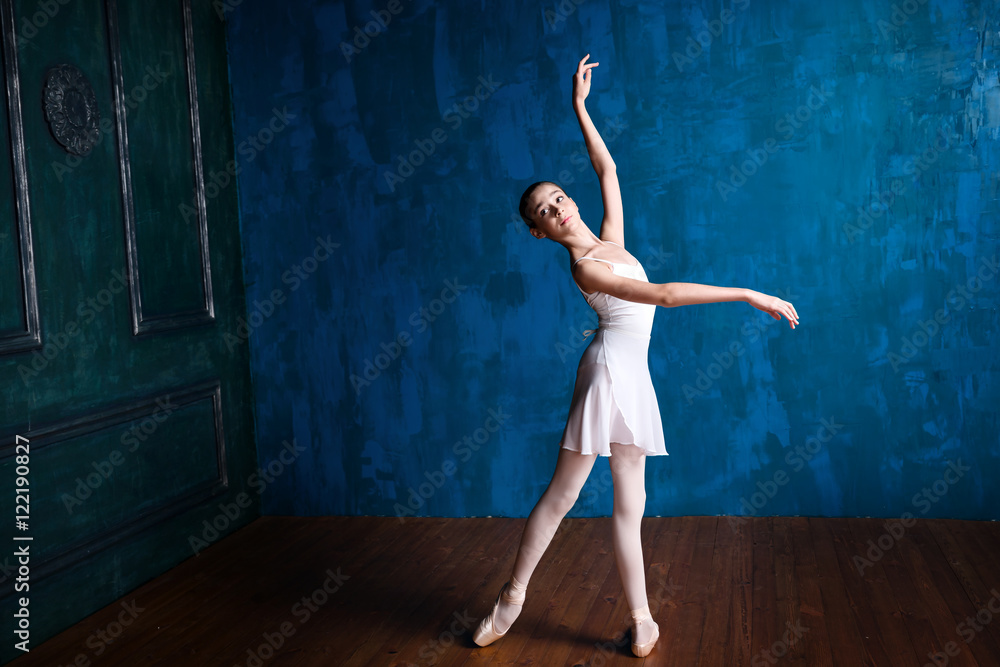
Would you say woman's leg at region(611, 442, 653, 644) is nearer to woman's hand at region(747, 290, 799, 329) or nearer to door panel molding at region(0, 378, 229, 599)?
woman's hand at region(747, 290, 799, 329)

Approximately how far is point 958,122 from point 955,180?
9.6 inches

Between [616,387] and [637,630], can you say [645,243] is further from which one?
[637,630]

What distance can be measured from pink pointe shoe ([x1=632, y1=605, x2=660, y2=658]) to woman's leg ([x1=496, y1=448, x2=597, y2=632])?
0.36m

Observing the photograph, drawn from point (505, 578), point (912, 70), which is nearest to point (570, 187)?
point (912, 70)

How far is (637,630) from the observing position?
101 inches

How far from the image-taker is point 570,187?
3832mm

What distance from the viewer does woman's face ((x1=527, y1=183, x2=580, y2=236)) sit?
254cm

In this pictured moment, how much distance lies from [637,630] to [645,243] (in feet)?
6.03

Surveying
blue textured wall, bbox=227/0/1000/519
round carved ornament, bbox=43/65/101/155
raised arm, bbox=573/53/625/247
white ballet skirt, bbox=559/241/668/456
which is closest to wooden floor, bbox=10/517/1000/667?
blue textured wall, bbox=227/0/1000/519

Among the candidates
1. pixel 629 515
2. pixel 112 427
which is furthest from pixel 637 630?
pixel 112 427

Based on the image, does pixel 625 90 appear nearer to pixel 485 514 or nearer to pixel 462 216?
pixel 462 216

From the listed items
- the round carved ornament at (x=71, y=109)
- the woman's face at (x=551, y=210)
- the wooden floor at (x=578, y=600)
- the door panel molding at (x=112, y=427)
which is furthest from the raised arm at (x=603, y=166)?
the door panel molding at (x=112, y=427)

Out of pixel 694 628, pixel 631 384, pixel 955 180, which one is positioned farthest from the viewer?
pixel 955 180

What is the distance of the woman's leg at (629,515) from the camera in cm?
254
